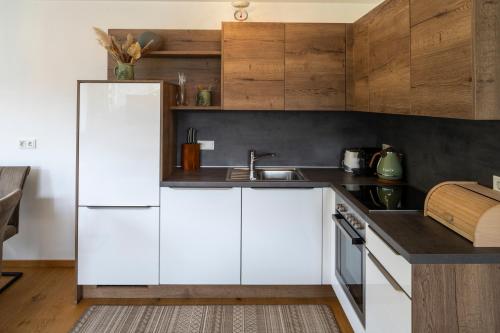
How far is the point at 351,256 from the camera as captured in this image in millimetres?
2359

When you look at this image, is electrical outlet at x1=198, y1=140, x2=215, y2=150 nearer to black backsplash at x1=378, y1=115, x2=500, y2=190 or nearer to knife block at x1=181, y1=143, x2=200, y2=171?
knife block at x1=181, y1=143, x2=200, y2=171

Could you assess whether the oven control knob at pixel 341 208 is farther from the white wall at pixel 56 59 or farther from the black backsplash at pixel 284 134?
the white wall at pixel 56 59

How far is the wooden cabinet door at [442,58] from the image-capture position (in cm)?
154

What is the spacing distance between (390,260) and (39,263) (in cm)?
317

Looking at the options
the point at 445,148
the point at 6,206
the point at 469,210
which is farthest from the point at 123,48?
the point at 469,210

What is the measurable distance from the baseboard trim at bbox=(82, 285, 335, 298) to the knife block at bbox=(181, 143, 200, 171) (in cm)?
98

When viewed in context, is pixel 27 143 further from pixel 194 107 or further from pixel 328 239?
pixel 328 239

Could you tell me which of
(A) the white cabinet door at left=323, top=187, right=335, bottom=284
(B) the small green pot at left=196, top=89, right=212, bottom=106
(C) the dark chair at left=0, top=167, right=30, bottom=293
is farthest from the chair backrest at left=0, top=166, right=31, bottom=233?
(A) the white cabinet door at left=323, top=187, right=335, bottom=284

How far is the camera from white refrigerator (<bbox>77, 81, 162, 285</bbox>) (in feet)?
9.48

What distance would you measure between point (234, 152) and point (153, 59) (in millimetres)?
1058

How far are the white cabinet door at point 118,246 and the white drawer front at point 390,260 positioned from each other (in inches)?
63.6

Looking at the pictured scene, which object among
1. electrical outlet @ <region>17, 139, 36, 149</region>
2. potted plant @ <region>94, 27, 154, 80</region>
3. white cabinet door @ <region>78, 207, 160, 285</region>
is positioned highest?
potted plant @ <region>94, 27, 154, 80</region>

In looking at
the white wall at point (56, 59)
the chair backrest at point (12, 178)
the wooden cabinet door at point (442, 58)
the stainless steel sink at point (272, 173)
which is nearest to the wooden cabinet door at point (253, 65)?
the white wall at point (56, 59)

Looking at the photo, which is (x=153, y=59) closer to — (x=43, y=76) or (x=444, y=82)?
(x=43, y=76)
